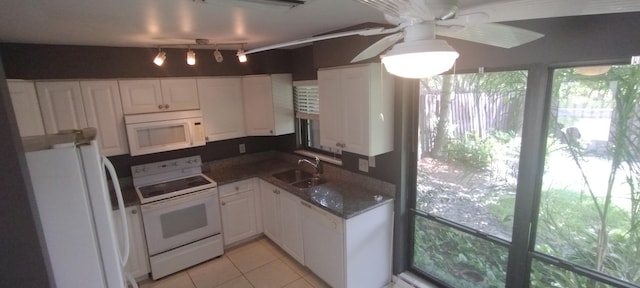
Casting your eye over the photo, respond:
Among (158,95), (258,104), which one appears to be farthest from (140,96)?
(258,104)

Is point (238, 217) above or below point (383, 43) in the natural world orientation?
below

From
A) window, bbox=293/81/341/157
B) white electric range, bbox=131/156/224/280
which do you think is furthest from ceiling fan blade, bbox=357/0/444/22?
white electric range, bbox=131/156/224/280

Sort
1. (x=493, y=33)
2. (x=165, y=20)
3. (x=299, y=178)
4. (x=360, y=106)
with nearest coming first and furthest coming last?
(x=493, y=33)
(x=165, y=20)
(x=360, y=106)
(x=299, y=178)

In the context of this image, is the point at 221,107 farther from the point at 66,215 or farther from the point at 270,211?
the point at 66,215

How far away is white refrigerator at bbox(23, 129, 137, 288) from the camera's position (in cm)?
A: 114

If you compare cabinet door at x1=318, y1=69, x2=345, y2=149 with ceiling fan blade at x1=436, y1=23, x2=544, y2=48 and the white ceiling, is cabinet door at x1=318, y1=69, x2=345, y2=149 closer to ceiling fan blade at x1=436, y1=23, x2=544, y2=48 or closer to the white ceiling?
the white ceiling

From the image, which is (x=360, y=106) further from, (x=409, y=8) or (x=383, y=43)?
(x=409, y=8)

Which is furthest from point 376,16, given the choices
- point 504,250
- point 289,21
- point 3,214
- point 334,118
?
point 3,214

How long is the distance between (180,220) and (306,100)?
Result: 1900mm

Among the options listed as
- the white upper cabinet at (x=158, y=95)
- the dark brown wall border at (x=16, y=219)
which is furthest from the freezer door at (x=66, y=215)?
the white upper cabinet at (x=158, y=95)

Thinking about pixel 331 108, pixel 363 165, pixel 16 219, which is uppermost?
pixel 331 108

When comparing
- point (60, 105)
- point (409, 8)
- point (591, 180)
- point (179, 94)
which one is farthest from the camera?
point (179, 94)

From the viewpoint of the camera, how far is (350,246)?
240cm

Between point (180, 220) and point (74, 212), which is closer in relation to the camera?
point (74, 212)
